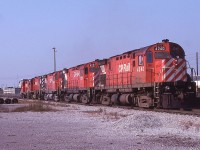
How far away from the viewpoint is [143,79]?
21984 mm

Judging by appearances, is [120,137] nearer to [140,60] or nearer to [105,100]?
[140,60]

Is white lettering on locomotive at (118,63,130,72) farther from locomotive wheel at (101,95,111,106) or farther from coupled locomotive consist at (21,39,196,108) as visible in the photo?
locomotive wheel at (101,95,111,106)

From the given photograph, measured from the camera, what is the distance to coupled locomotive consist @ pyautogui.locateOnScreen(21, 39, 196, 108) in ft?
65.5

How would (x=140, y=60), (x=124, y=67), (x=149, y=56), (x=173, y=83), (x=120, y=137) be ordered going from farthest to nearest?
(x=124, y=67)
(x=140, y=60)
(x=149, y=56)
(x=173, y=83)
(x=120, y=137)

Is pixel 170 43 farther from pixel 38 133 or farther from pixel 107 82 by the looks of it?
pixel 38 133

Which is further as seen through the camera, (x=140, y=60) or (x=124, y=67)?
(x=124, y=67)

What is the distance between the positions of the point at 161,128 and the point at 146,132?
1117mm

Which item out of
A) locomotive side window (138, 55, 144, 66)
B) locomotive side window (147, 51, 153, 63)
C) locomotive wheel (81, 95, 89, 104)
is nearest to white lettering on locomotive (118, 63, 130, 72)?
locomotive side window (138, 55, 144, 66)

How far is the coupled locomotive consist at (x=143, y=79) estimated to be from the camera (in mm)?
19953

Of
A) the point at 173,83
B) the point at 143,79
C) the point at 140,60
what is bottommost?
the point at 173,83

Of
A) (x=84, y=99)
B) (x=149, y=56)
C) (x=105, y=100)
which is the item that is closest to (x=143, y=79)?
(x=149, y=56)

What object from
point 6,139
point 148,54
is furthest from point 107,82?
point 6,139

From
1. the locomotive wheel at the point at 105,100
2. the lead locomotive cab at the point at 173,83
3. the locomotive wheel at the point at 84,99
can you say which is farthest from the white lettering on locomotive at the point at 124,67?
the locomotive wheel at the point at 84,99

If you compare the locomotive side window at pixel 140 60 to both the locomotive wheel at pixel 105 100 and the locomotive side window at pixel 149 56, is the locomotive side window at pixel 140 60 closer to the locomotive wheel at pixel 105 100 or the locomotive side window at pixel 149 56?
the locomotive side window at pixel 149 56
